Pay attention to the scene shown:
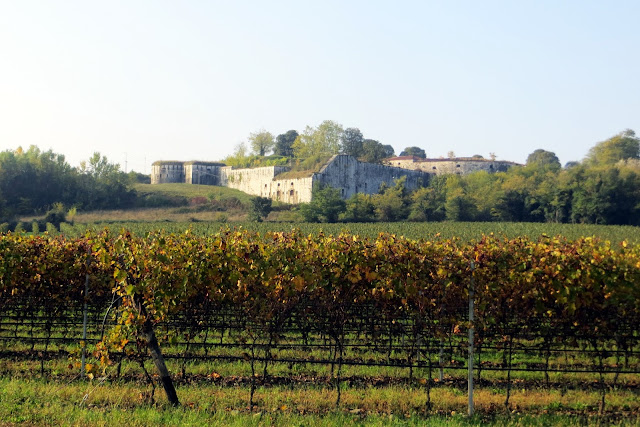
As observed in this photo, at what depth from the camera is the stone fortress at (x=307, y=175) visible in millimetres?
86438

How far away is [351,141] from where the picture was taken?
115062mm

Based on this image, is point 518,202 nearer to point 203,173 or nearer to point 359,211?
point 359,211

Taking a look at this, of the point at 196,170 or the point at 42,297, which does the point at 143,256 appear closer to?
the point at 42,297

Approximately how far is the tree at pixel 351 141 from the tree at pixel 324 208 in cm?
3808

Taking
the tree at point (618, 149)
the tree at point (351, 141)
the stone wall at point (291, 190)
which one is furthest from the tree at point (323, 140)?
the tree at point (618, 149)

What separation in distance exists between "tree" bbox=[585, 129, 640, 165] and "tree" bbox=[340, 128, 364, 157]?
41.5 meters

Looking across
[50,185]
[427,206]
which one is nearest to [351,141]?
[427,206]

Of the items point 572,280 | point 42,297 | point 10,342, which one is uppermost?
point 572,280

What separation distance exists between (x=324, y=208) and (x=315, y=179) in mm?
9755

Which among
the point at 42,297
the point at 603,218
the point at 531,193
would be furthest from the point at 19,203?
the point at 42,297

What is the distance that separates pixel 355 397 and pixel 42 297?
21.7 ft

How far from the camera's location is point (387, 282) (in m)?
10.1

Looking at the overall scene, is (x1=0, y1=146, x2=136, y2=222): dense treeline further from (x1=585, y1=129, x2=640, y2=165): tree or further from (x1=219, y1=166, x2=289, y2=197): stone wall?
(x1=585, y1=129, x2=640, y2=165): tree

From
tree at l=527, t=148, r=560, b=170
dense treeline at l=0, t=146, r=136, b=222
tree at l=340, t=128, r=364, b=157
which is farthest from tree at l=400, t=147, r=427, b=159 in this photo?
dense treeline at l=0, t=146, r=136, b=222
